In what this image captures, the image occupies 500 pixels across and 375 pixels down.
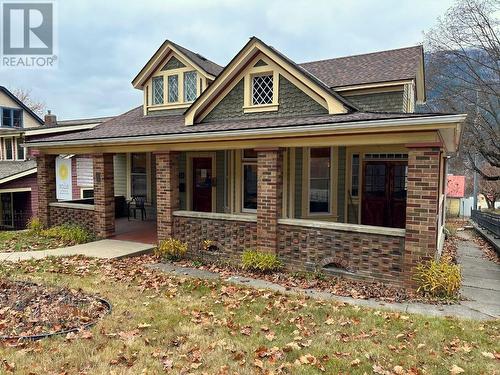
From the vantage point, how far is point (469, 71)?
989 inches

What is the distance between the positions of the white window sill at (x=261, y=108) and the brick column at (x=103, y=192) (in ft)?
14.6

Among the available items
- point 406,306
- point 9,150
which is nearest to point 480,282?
point 406,306

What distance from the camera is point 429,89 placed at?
26.7m

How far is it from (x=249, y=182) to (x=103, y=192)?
4505 mm

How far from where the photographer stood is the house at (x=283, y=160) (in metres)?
6.59

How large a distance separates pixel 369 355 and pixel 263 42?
8.00 metres

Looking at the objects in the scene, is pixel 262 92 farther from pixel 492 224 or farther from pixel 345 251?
pixel 492 224

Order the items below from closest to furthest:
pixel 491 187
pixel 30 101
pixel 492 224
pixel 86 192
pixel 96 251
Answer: pixel 96 251, pixel 492 224, pixel 86 192, pixel 491 187, pixel 30 101

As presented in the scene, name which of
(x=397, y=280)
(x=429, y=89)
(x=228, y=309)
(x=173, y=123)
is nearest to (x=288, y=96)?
(x=173, y=123)

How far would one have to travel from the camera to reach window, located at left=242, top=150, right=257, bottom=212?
37.5 feet

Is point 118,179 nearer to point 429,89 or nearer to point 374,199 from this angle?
point 374,199

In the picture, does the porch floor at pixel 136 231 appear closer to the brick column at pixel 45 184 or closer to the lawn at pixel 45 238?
the lawn at pixel 45 238

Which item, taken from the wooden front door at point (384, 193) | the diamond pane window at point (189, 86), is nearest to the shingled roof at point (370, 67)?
the wooden front door at point (384, 193)
